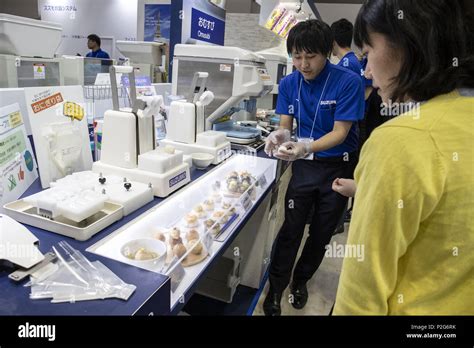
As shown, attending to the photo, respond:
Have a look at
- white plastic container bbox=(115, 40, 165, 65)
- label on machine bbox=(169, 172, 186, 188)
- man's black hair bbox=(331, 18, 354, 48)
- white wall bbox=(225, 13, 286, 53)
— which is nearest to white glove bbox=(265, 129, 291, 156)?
label on machine bbox=(169, 172, 186, 188)

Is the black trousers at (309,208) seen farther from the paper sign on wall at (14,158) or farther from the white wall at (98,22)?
the white wall at (98,22)

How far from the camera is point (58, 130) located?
1399 mm

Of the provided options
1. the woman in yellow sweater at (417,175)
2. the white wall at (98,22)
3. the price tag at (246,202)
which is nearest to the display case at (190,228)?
the price tag at (246,202)

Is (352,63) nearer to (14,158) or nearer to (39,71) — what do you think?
(39,71)

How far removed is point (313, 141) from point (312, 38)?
1.94 ft

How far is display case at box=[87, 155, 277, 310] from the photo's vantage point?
1056 mm

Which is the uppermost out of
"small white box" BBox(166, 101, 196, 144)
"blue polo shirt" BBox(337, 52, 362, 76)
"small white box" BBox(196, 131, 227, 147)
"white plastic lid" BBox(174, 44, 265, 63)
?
"blue polo shirt" BBox(337, 52, 362, 76)

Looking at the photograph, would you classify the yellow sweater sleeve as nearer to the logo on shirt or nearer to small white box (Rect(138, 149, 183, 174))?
small white box (Rect(138, 149, 183, 174))

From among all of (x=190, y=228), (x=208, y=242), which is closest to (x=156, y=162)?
(x=190, y=228)

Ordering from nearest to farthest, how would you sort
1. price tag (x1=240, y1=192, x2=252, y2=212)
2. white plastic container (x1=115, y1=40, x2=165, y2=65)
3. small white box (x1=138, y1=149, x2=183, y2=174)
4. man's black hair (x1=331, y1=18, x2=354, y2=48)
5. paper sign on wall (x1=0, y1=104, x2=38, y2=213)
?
paper sign on wall (x1=0, y1=104, x2=38, y2=213)
small white box (x1=138, y1=149, x2=183, y2=174)
price tag (x1=240, y1=192, x2=252, y2=212)
man's black hair (x1=331, y1=18, x2=354, y2=48)
white plastic container (x1=115, y1=40, x2=165, y2=65)

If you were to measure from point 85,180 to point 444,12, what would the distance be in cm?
127

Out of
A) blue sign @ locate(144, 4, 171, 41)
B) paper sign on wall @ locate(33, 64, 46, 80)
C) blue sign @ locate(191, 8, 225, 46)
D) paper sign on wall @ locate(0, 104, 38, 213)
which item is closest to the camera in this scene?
paper sign on wall @ locate(0, 104, 38, 213)

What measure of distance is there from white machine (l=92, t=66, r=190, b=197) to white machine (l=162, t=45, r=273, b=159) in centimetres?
49

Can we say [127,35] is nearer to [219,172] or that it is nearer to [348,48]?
[348,48]
